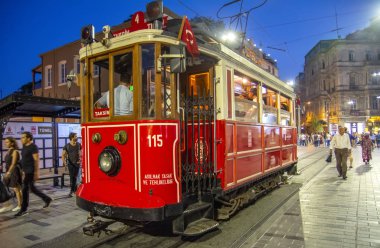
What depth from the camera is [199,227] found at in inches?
192

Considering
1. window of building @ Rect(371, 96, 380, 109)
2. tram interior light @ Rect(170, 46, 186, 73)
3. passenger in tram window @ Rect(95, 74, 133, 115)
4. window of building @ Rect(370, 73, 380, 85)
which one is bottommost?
passenger in tram window @ Rect(95, 74, 133, 115)

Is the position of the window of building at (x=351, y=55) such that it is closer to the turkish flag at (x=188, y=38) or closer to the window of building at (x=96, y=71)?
the turkish flag at (x=188, y=38)

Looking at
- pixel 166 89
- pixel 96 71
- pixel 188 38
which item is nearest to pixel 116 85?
pixel 96 71

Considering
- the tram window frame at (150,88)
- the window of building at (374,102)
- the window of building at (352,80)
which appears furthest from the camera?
the window of building at (352,80)

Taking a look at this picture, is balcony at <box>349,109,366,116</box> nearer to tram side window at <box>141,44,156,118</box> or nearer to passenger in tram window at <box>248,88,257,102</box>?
passenger in tram window at <box>248,88,257,102</box>

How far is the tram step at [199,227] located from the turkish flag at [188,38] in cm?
258

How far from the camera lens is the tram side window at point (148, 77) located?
15.5ft

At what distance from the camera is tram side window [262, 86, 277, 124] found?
26.2ft

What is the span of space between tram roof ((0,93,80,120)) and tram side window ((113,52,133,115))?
4.87 meters

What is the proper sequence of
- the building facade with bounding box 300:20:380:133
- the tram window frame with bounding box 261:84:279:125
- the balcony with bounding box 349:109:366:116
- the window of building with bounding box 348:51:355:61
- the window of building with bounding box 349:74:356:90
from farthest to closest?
the window of building with bounding box 348:51:355:61 → the window of building with bounding box 349:74:356:90 → the balcony with bounding box 349:109:366:116 → the building facade with bounding box 300:20:380:133 → the tram window frame with bounding box 261:84:279:125

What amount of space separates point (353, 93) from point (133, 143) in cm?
5685

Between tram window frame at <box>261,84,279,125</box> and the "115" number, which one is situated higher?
tram window frame at <box>261,84,279,125</box>

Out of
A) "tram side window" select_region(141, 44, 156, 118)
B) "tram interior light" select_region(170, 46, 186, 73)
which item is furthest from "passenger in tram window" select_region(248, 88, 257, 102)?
"tram side window" select_region(141, 44, 156, 118)

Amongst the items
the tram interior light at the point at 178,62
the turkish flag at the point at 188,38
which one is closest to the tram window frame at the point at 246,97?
the turkish flag at the point at 188,38
